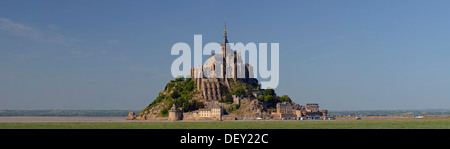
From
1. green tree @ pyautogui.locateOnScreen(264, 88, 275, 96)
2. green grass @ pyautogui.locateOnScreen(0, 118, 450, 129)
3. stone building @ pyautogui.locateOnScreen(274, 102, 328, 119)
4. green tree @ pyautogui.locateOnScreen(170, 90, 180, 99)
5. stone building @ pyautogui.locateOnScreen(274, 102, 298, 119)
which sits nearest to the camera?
green grass @ pyautogui.locateOnScreen(0, 118, 450, 129)

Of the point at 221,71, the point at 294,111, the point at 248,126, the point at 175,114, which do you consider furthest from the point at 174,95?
the point at 248,126

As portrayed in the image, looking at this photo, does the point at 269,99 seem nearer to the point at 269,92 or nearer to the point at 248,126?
the point at 269,92

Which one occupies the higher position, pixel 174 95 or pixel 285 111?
pixel 174 95

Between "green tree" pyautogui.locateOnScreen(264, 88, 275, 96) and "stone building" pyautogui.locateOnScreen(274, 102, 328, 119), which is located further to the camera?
"green tree" pyautogui.locateOnScreen(264, 88, 275, 96)

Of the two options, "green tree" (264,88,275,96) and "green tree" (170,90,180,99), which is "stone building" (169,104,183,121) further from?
"green tree" (264,88,275,96)

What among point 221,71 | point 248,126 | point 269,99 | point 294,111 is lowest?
point 248,126

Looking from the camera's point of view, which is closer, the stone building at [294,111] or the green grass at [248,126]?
the green grass at [248,126]

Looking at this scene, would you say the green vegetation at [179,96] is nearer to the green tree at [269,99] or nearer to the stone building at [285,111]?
the green tree at [269,99]

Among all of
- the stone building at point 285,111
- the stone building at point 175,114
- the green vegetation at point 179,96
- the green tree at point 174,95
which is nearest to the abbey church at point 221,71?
the green vegetation at point 179,96

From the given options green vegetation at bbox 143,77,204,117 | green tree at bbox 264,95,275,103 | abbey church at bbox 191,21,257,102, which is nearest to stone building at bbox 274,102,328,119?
green tree at bbox 264,95,275,103
